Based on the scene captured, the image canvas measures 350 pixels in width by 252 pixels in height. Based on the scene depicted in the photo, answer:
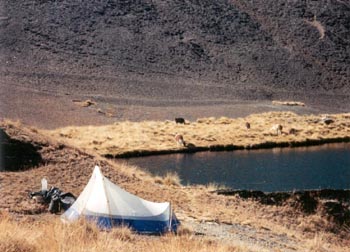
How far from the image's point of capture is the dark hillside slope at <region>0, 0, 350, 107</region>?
2591 inches

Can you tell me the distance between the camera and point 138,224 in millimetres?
14633

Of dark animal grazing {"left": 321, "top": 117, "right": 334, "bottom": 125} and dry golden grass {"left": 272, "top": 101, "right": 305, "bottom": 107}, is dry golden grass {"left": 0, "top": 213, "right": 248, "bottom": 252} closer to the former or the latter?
dark animal grazing {"left": 321, "top": 117, "right": 334, "bottom": 125}

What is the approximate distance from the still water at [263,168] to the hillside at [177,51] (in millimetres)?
20441

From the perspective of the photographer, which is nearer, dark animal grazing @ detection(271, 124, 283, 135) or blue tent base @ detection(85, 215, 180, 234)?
blue tent base @ detection(85, 215, 180, 234)

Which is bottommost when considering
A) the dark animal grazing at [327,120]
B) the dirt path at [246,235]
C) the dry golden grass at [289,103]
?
the dirt path at [246,235]

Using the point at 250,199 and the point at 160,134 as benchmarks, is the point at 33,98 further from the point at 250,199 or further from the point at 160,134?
the point at 250,199

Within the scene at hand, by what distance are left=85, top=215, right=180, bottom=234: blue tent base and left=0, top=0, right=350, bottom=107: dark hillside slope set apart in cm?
4471

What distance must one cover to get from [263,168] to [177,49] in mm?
44263

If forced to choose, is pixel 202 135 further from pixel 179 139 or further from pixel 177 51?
pixel 177 51

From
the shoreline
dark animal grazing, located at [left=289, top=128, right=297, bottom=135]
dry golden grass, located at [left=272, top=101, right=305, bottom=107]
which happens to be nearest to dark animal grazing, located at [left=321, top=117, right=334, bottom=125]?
the shoreline

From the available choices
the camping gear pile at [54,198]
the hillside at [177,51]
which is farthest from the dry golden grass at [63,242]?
the hillside at [177,51]

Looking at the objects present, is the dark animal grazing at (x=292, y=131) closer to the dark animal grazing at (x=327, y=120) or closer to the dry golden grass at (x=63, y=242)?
the dark animal grazing at (x=327, y=120)

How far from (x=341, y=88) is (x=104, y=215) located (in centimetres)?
6598

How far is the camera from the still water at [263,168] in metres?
30.5
